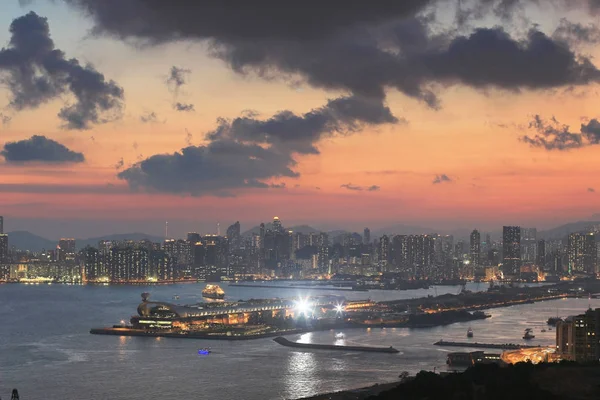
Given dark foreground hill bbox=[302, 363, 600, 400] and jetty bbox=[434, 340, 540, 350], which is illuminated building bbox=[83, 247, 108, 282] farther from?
dark foreground hill bbox=[302, 363, 600, 400]

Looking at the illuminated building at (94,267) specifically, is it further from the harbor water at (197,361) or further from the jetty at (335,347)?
the jetty at (335,347)

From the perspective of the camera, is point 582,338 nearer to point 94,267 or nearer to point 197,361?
point 197,361

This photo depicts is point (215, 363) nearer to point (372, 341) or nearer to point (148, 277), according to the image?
point (372, 341)

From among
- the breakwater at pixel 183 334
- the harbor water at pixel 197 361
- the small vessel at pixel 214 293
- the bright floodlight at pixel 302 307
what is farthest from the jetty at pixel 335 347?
the small vessel at pixel 214 293

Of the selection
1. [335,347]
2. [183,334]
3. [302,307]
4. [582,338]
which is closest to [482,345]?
[335,347]

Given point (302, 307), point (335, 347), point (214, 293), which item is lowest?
point (335, 347)

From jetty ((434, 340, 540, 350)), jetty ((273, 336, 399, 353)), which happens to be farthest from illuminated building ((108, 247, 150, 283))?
jetty ((434, 340, 540, 350))
